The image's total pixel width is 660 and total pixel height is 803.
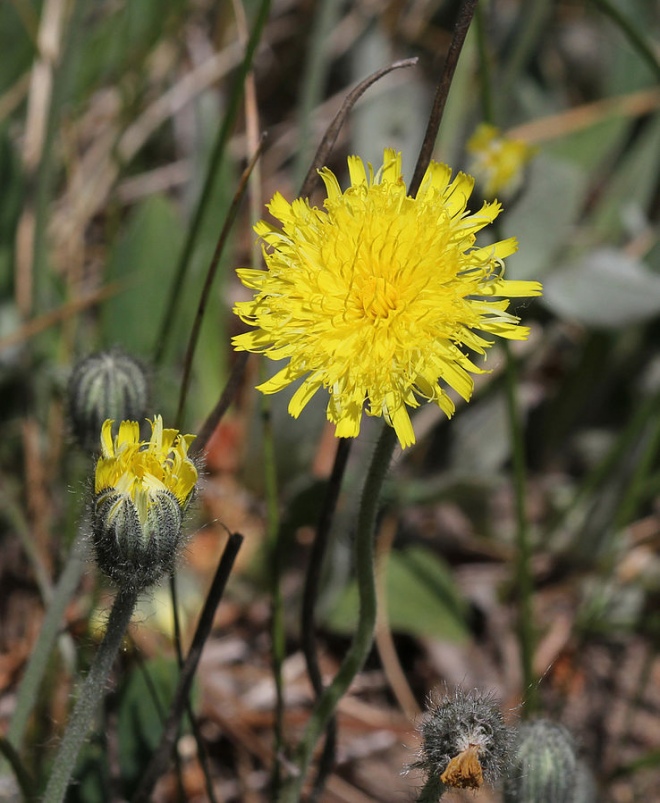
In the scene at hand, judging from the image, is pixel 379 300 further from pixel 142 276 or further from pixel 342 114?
pixel 142 276

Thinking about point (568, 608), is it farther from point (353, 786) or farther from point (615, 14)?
point (615, 14)

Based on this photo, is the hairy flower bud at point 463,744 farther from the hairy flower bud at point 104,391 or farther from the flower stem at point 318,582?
the hairy flower bud at point 104,391

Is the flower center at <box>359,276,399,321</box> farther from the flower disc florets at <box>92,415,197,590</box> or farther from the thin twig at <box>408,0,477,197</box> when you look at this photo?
the flower disc florets at <box>92,415,197,590</box>

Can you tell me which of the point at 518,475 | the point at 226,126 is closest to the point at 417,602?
the point at 518,475

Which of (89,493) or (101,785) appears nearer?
(89,493)

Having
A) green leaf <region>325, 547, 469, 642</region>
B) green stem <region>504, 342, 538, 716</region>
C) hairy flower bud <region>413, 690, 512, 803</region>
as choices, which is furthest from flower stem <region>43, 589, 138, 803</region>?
green leaf <region>325, 547, 469, 642</region>

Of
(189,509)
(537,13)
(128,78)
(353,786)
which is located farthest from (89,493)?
(128,78)

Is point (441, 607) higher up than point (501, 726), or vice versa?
point (441, 607)
